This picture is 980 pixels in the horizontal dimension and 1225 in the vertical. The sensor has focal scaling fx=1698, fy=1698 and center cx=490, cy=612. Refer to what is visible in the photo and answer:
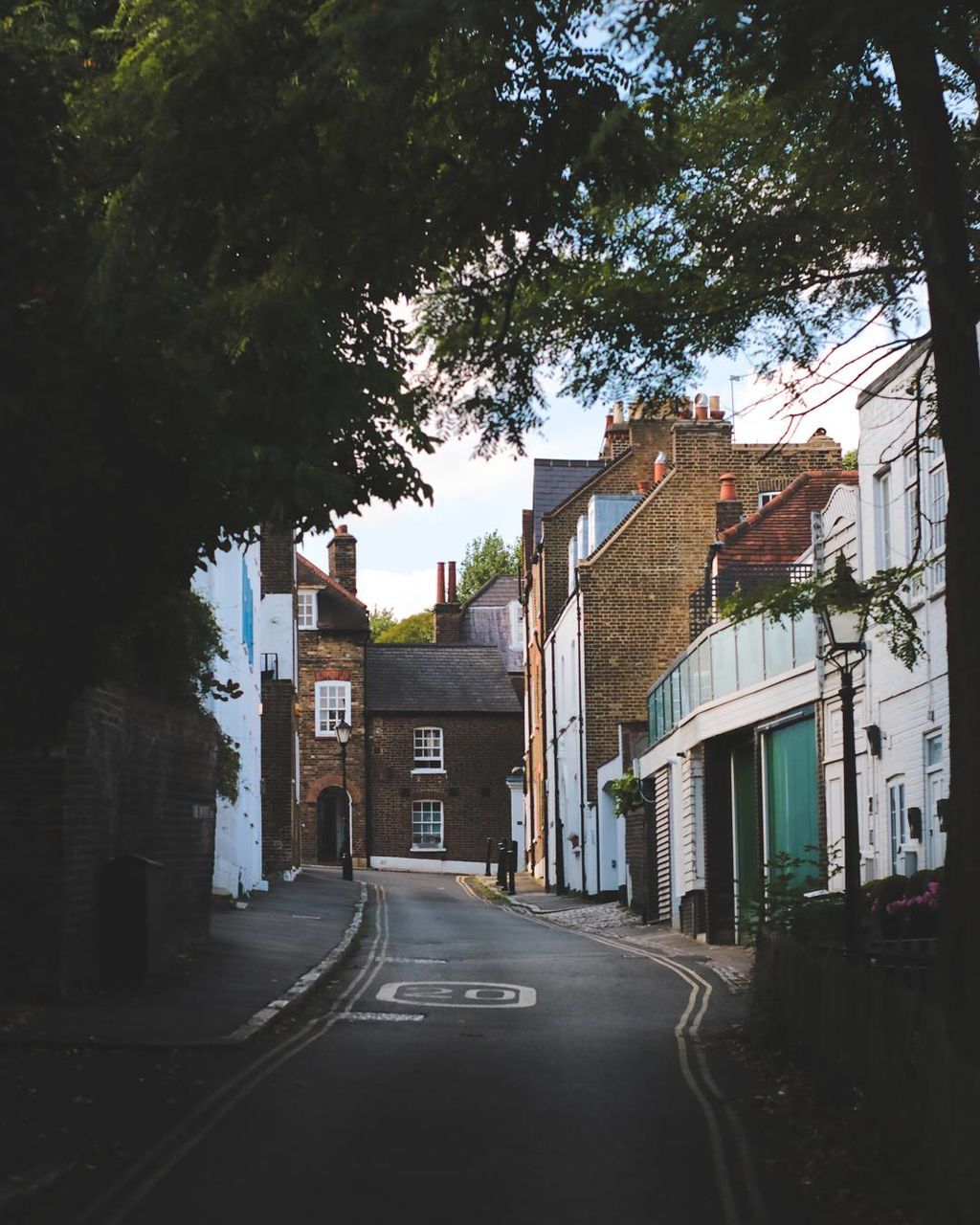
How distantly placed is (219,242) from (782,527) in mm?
25332

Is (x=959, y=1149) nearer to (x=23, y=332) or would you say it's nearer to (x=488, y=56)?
(x=488, y=56)

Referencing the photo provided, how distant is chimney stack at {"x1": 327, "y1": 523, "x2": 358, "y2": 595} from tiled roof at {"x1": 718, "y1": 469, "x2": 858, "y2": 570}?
115 ft

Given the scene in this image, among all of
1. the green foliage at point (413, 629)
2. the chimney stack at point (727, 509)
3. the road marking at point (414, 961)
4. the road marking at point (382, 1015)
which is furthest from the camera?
the green foliage at point (413, 629)

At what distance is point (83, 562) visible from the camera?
13070 millimetres

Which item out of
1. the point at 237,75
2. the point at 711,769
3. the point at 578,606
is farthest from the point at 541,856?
the point at 237,75

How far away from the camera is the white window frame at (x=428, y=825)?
215 feet

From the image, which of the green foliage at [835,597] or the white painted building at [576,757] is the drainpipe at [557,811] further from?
the green foliage at [835,597]

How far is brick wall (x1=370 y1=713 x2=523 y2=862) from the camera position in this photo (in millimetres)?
65375

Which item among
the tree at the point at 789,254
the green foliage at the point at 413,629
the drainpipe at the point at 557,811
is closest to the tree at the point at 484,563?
the green foliage at the point at 413,629

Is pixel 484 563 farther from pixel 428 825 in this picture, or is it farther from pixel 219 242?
pixel 219 242

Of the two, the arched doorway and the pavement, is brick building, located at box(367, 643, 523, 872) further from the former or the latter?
the pavement

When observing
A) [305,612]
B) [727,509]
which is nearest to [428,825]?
[305,612]

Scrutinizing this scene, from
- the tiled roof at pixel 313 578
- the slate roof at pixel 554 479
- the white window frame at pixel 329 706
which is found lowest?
the white window frame at pixel 329 706

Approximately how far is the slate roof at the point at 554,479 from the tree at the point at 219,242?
4076 centimetres
